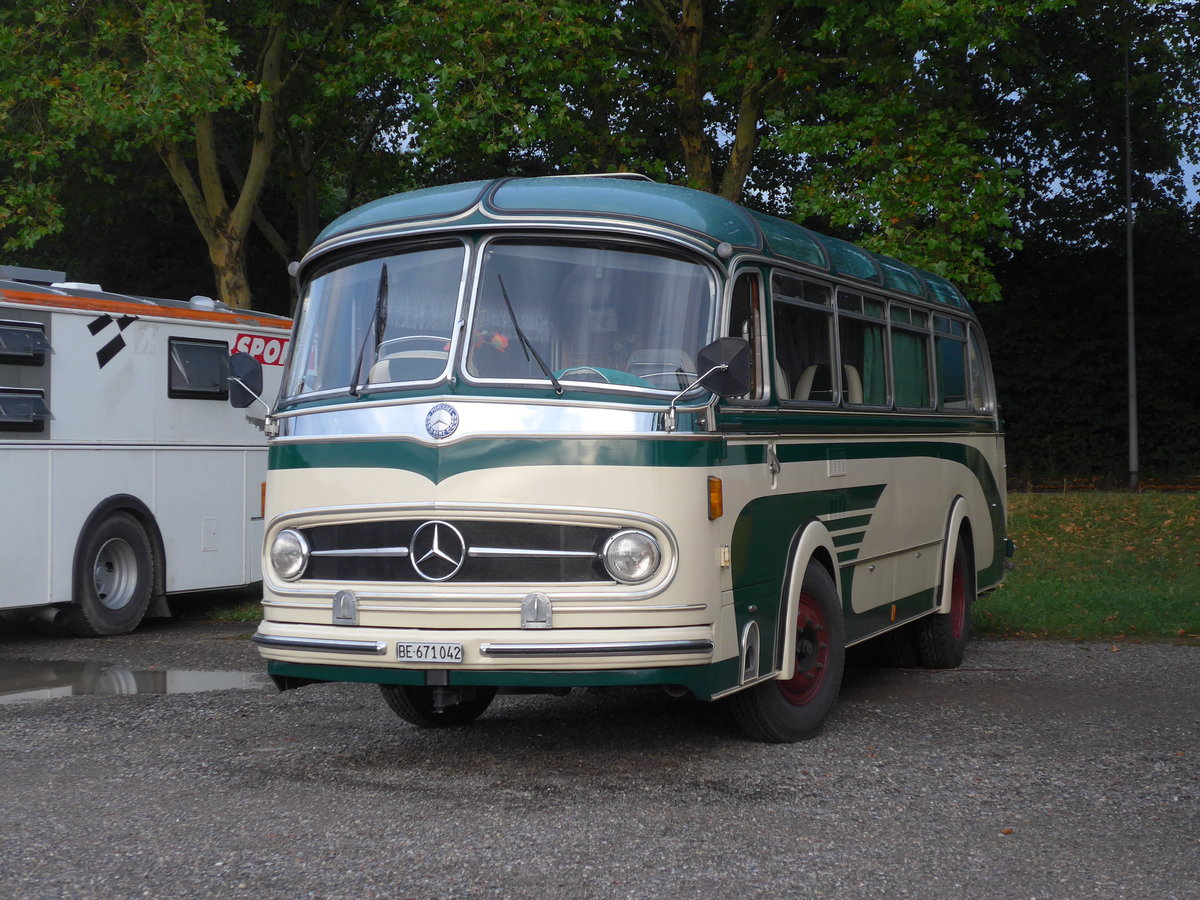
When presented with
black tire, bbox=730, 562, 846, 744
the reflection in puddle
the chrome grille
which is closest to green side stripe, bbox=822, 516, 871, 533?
black tire, bbox=730, 562, 846, 744

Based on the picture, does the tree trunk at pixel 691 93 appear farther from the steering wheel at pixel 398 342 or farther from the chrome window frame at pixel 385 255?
the steering wheel at pixel 398 342

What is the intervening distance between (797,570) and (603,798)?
1.77 metres

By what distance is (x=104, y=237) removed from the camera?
103ft

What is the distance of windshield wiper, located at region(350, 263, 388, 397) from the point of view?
7418mm

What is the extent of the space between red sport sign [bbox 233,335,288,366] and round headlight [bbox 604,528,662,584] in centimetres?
922

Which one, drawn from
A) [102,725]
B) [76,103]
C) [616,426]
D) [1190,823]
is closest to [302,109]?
[76,103]

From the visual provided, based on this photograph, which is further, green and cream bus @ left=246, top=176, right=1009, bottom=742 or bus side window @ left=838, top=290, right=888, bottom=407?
bus side window @ left=838, top=290, right=888, bottom=407

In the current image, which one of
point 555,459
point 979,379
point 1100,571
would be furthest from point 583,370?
point 1100,571

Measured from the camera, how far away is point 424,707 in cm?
839

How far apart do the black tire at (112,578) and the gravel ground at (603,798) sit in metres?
3.84

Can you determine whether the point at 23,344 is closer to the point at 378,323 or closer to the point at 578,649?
the point at 378,323

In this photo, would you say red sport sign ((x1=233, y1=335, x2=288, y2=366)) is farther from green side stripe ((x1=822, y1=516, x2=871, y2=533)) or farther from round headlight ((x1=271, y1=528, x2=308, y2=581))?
round headlight ((x1=271, y1=528, x2=308, y2=581))

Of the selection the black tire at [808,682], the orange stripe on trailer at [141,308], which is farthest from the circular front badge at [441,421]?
the orange stripe on trailer at [141,308]

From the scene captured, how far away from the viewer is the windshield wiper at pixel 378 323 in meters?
7.42
